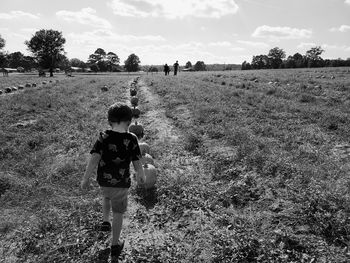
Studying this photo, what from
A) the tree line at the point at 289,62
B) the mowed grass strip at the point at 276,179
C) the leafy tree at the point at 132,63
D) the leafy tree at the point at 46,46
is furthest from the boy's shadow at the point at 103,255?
the leafy tree at the point at 132,63

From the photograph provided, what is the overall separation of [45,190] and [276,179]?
5.71 m

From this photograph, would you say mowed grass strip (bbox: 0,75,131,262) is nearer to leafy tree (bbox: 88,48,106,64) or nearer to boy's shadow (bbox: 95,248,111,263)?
boy's shadow (bbox: 95,248,111,263)

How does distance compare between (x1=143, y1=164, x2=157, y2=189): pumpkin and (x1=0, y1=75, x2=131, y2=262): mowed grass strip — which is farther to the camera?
(x1=143, y1=164, x2=157, y2=189): pumpkin

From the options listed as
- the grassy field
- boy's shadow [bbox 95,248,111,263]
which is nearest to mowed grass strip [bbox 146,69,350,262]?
the grassy field

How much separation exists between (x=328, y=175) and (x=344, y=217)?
6.67ft

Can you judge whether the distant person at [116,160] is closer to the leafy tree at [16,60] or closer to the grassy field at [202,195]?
the grassy field at [202,195]

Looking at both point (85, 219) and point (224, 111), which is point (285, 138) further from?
point (85, 219)

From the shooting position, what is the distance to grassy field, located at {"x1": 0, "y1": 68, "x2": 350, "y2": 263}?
512 centimetres

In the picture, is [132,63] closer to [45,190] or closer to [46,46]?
[46,46]

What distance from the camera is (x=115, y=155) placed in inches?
193

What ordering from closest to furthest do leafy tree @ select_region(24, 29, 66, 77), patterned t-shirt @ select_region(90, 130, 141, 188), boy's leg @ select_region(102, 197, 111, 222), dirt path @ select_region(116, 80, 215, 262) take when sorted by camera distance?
patterned t-shirt @ select_region(90, 130, 141, 188) < dirt path @ select_region(116, 80, 215, 262) < boy's leg @ select_region(102, 197, 111, 222) < leafy tree @ select_region(24, 29, 66, 77)

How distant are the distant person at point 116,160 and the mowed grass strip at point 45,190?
3.12ft

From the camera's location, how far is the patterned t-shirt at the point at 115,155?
4824 mm

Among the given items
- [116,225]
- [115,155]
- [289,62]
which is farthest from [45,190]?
[289,62]
